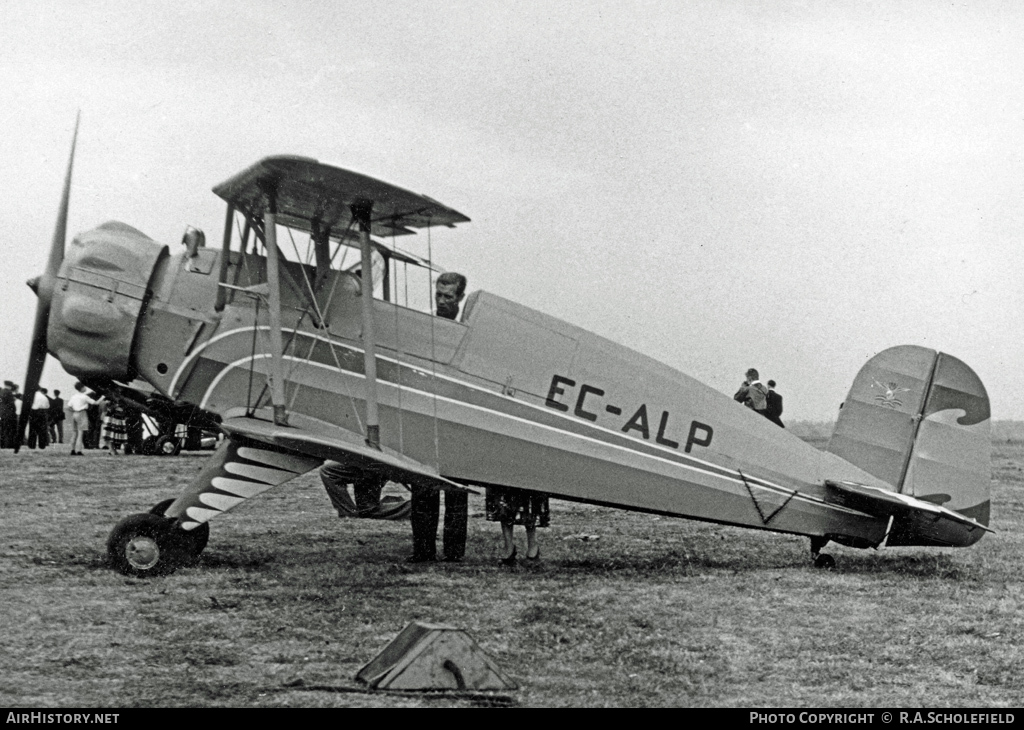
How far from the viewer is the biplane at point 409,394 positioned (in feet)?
25.0

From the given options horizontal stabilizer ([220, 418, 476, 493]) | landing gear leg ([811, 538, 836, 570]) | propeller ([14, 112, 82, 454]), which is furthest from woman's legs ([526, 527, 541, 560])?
propeller ([14, 112, 82, 454])

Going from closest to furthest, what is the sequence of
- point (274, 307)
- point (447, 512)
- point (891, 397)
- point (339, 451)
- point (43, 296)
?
point (339, 451), point (274, 307), point (43, 296), point (447, 512), point (891, 397)

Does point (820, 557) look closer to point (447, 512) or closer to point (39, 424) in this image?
point (447, 512)

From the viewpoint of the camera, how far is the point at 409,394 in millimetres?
8172

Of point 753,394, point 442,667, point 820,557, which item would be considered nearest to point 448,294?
point 820,557

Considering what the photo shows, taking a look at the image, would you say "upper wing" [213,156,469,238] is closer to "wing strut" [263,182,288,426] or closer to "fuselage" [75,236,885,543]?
Answer: "wing strut" [263,182,288,426]

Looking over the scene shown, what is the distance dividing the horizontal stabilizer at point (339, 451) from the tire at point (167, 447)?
527 inches

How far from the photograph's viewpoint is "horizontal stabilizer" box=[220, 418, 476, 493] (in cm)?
719

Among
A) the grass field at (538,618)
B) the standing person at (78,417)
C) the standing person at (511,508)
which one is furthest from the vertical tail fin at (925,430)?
the standing person at (78,417)

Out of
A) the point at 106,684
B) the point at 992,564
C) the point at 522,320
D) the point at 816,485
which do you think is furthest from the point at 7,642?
the point at 992,564

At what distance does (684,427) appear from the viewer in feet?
28.1

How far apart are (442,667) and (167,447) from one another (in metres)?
17.4

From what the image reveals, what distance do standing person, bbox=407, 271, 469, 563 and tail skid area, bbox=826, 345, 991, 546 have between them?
301cm

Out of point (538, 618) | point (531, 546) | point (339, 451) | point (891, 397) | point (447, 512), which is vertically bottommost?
point (538, 618)
